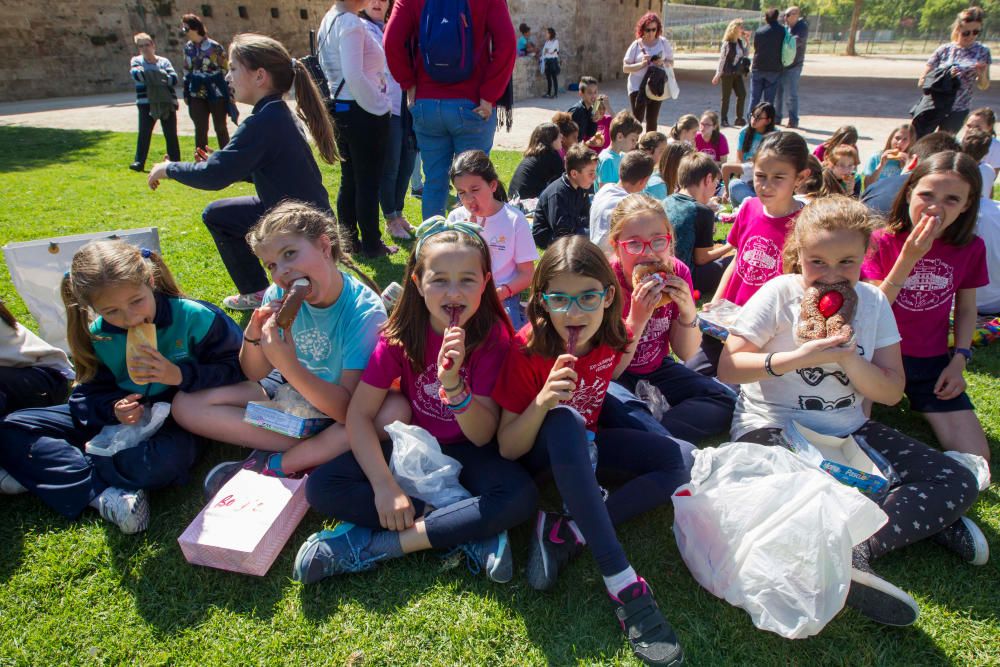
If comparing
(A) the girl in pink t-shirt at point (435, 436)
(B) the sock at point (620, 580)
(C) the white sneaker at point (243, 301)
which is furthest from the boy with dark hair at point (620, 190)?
(B) the sock at point (620, 580)

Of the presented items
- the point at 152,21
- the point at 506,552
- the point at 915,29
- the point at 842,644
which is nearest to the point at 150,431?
the point at 506,552

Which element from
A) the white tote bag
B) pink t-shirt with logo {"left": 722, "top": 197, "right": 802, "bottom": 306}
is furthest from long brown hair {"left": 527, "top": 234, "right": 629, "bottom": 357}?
the white tote bag

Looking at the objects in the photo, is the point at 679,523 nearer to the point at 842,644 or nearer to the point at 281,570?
the point at 842,644

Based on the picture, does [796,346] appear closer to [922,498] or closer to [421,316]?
[922,498]

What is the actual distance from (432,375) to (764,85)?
11355 mm

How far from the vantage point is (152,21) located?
21.2m

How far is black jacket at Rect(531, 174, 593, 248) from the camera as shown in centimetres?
471

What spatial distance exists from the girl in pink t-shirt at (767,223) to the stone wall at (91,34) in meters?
24.1

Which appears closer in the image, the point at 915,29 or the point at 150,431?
the point at 150,431

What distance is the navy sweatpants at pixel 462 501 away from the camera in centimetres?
219

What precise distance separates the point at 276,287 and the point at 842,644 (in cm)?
264

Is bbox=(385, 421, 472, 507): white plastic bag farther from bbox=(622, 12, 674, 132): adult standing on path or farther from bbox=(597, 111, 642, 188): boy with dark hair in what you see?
bbox=(622, 12, 674, 132): adult standing on path

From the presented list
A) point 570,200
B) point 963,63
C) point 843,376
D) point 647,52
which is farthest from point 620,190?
point 647,52

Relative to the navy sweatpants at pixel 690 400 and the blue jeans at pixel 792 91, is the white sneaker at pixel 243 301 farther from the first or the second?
the blue jeans at pixel 792 91
